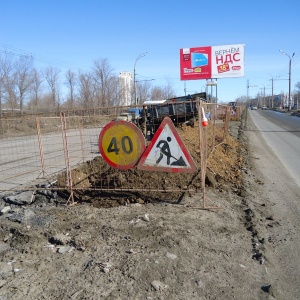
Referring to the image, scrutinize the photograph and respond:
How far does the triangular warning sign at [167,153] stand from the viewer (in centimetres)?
526

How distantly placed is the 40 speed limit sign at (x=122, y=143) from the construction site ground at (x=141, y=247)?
69 cm

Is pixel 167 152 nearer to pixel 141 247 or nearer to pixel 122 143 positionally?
Result: pixel 122 143

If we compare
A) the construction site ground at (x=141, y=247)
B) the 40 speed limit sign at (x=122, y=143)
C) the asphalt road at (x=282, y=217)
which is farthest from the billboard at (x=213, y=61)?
the 40 speed limit sign at (x=122, y=143)

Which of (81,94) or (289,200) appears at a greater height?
(81,94)

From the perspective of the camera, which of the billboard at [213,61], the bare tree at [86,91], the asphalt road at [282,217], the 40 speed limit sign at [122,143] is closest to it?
the asphalt road at [282,217]

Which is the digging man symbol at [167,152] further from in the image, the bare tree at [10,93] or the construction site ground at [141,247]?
the bare tree at [10,93]

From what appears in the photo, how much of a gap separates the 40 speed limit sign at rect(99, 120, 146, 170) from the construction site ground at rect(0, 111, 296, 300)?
2.26 feet

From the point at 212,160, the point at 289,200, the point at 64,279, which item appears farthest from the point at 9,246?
the point at 212,160

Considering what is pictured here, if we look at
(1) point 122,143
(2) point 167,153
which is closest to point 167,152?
(2) point 167,153

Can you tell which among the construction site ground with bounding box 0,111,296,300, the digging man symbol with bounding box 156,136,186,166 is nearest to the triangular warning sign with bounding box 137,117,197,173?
the digging man symbol with bounding box 156,136,186,166

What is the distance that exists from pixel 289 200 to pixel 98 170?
4.14 meters

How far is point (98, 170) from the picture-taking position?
7117 millimetres

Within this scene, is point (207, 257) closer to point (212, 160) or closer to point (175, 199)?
point (175, 199)

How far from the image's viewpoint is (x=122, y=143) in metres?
5.57
